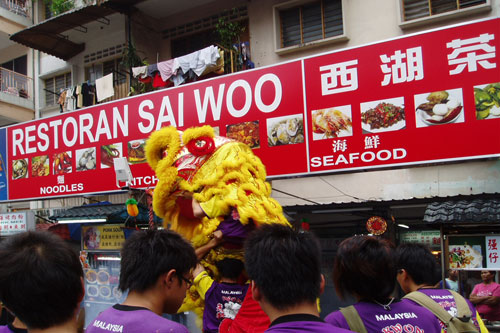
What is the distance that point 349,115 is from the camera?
18.7ft

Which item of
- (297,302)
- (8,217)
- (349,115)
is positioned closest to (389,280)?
(297,302)

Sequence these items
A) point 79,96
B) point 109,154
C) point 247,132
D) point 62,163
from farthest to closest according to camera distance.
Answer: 1. point 79,96
2. point 62,163
3. point 109,154
4. point 247,132

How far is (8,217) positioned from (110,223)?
317cm

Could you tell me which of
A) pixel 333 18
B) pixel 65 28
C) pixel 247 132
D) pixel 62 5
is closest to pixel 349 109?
pixel 247 132

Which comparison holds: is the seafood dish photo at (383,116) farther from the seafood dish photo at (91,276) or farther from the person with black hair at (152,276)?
the seafood dish photo at (91,276)

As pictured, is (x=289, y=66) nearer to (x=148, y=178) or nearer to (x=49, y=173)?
(x=148, y=178)

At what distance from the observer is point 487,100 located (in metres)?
5.05

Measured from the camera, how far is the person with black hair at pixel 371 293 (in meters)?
2.28

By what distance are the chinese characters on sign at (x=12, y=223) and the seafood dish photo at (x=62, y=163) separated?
2.11 m

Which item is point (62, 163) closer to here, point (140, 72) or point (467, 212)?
point (140, 72)

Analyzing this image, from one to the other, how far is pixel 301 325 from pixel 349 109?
14.1ft

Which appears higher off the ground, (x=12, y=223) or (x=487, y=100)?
(x=487, y=100)

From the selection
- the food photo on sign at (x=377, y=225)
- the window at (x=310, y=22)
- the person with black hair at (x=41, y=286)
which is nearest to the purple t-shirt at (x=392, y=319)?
the person with black hair at (x=41, y=286)

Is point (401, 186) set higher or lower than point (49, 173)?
lower
